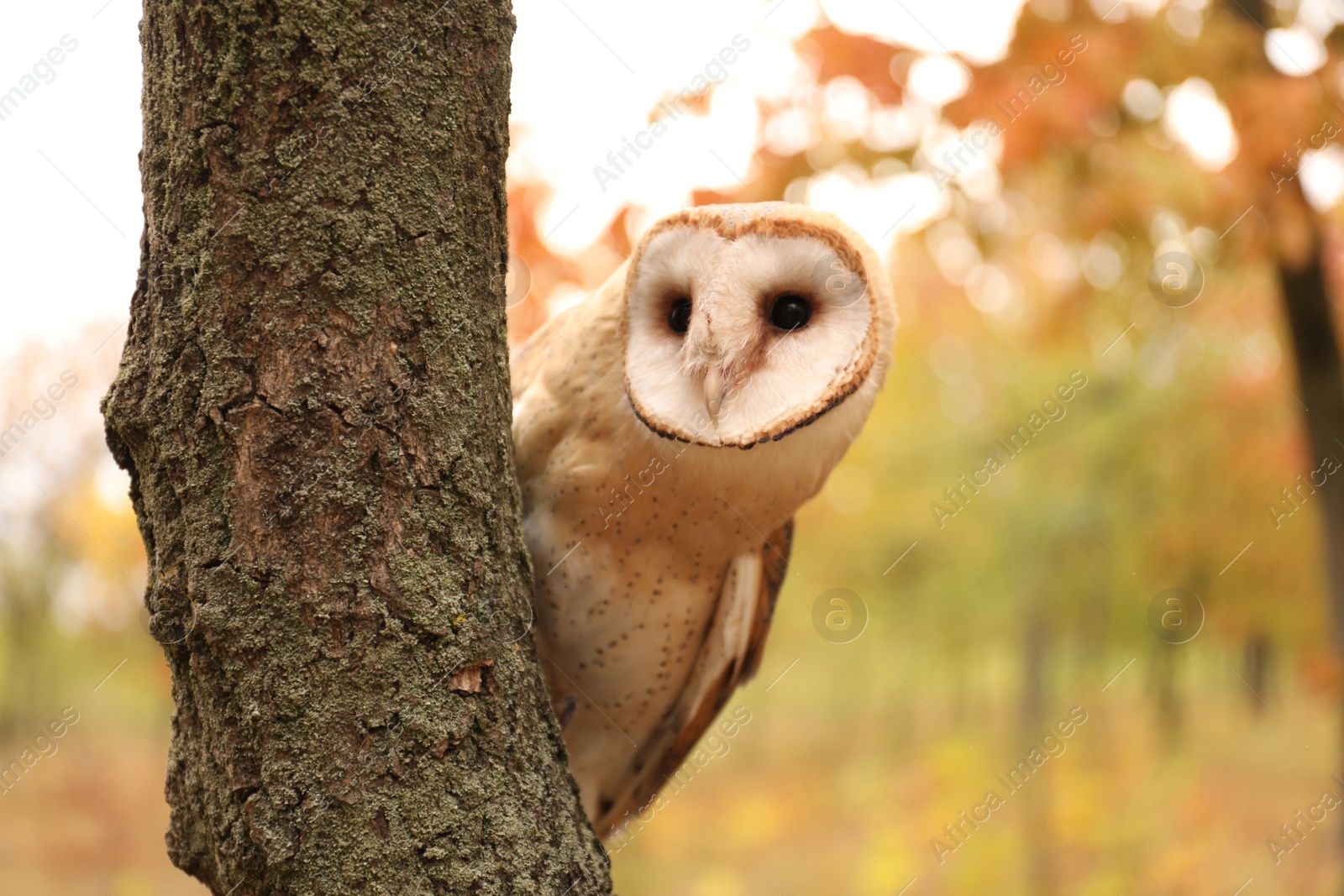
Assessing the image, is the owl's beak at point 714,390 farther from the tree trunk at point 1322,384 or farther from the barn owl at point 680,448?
the tree trunk at point 1322,384

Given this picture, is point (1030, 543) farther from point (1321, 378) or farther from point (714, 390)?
point (714, 390)

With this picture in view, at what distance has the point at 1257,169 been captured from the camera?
Result: 85.4 inches

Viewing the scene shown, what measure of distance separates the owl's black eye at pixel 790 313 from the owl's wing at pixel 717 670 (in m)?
0.40

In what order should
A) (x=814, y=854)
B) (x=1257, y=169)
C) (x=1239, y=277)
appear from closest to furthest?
(x=1257, y=169), (x=1239, y=277), (x=814, y=854)

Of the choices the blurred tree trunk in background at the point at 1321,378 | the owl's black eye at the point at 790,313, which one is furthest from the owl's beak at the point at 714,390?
the blurred tree trunk in background at the point at 1321,378

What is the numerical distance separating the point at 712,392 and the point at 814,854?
700cm

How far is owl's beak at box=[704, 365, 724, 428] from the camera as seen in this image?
0.99 m

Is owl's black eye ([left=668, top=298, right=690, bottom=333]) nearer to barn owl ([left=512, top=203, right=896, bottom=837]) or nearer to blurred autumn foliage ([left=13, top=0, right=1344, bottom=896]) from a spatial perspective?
barn owl ([left=512, top=203, right=896, bottom=837])

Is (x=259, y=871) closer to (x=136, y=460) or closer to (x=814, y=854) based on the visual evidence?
(x=136, y=460)

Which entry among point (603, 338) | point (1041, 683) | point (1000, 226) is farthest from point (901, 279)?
point (1041, 683)

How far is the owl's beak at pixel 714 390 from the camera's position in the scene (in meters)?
0.99

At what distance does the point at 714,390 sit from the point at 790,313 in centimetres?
15

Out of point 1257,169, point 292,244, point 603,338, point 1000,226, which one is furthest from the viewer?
point 1000,226

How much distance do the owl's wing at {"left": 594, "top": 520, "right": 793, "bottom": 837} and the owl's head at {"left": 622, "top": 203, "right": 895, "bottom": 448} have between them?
14.3 inches
